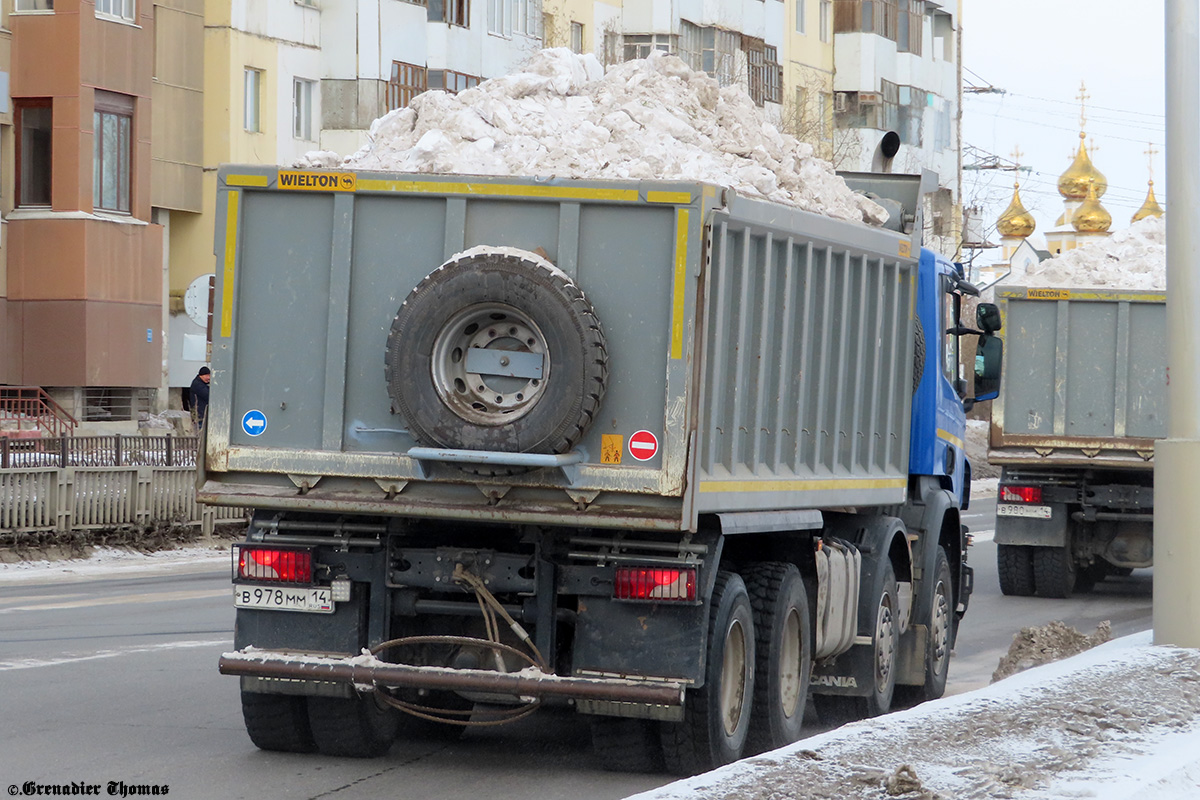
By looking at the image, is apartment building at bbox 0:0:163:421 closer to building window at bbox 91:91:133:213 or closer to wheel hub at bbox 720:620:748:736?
building window at bbox 91:91:133:213

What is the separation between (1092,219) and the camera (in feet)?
349

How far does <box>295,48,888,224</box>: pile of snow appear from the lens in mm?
9219

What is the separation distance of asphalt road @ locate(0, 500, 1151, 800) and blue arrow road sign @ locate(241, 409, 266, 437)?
5.06ft

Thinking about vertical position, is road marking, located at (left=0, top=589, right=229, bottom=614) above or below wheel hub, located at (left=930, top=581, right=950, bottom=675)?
below

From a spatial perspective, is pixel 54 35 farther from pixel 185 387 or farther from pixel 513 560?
pixel 513 560

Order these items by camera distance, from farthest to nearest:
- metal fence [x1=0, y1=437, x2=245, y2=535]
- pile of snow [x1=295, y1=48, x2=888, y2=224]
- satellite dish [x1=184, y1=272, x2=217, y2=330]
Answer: satellite dish [x1=184, y1=272, x2=217, y2=330]
metal fence [x1=0, y1=437, x2=245, y2=535]
pile of snow [x1=295, y1=48, x2=888, y2=224]

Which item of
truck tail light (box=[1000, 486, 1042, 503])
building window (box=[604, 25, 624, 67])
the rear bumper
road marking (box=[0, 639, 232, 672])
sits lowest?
road marking (box=[0, 639, 232, 672])

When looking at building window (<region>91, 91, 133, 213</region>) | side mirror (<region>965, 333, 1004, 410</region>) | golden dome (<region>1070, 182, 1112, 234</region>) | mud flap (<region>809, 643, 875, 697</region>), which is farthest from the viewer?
golden dome (<region>1070, 182, 1112, 234</region>)

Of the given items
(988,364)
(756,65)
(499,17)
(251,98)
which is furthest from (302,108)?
(988,364)

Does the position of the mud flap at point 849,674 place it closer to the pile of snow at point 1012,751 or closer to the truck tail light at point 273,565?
the pile of snow at point 1012,751

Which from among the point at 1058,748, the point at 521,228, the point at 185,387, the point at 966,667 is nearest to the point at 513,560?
the point at 521,228

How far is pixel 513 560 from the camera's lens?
8312 millimetres

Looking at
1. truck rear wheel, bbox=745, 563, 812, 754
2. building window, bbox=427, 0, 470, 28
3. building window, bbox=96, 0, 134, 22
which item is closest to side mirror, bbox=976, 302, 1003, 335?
truck rear wheel, bbox=745, 563, 812, 754

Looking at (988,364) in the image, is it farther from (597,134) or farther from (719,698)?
(719,698)
